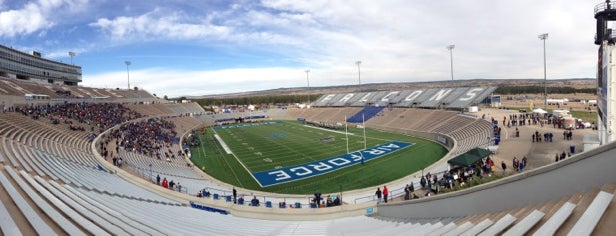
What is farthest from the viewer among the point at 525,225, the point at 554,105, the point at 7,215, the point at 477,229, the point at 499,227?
the point at 554,105

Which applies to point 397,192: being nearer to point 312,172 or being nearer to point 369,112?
A: point 312,172

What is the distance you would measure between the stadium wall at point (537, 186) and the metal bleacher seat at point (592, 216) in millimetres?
876

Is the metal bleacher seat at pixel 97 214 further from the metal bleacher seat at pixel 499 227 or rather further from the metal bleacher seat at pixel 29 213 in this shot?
the metal bleacher seat at pixel 499 227

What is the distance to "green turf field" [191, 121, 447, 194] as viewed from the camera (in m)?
23.2

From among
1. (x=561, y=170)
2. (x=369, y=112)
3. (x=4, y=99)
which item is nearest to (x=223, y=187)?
(x=561, y=170)

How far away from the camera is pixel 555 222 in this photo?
454 cm

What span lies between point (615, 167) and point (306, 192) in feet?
56.7

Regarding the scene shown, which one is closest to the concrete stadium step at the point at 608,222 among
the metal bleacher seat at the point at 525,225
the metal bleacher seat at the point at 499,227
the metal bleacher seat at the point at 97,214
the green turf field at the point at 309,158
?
the metal bleacher seat at the point at 525,225

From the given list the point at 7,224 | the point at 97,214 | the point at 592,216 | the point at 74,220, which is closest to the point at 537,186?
the point at 592,216

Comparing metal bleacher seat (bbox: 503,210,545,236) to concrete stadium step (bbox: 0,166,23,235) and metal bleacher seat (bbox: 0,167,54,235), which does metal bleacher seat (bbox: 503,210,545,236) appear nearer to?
metal bleacher seat (bbox: 0,167,54,235)

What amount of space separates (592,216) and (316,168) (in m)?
23.5

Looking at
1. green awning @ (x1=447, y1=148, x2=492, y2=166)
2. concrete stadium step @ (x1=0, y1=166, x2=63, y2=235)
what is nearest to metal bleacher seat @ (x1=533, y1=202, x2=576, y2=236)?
concrete stadium step @ (x1=0, y1=166, x2=63, y2=235)

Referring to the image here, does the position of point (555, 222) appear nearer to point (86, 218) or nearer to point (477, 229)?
point (477, 229)

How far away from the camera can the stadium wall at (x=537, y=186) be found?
18.3 feet
